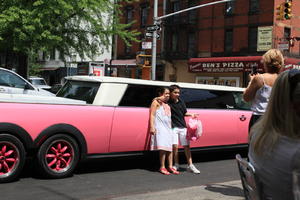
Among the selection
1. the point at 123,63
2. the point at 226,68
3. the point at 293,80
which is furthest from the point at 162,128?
the point at 123,63

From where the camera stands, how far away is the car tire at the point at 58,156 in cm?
568

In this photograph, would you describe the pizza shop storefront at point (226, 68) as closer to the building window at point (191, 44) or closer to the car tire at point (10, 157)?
the building window at point (191, 44)

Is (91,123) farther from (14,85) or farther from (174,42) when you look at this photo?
(174,42)

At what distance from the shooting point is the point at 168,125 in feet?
21.9

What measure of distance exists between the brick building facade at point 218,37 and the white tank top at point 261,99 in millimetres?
21675

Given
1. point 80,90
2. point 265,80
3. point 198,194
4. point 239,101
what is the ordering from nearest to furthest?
point 265,80 < point 198,194 < point 80,90 < point 239,101

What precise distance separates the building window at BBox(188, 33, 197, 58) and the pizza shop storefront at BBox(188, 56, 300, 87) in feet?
3.76

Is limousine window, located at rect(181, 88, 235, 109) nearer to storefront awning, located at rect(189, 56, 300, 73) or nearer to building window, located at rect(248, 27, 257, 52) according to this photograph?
storefront awning, located at rect(189, 56, 300, 73)

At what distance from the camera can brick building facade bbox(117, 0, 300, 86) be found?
29391mm

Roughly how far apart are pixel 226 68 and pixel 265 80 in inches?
1063

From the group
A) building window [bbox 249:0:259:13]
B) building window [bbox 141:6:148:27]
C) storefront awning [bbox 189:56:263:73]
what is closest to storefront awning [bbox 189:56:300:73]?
storefront awning [bbox 189:56:263:73]

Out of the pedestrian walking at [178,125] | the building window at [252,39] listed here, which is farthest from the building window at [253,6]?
the pedestrian walking at [178,125]

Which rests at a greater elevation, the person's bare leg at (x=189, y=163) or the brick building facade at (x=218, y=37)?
the brick building facade at (x=218, y=37)

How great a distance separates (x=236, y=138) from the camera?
790 centimetres
